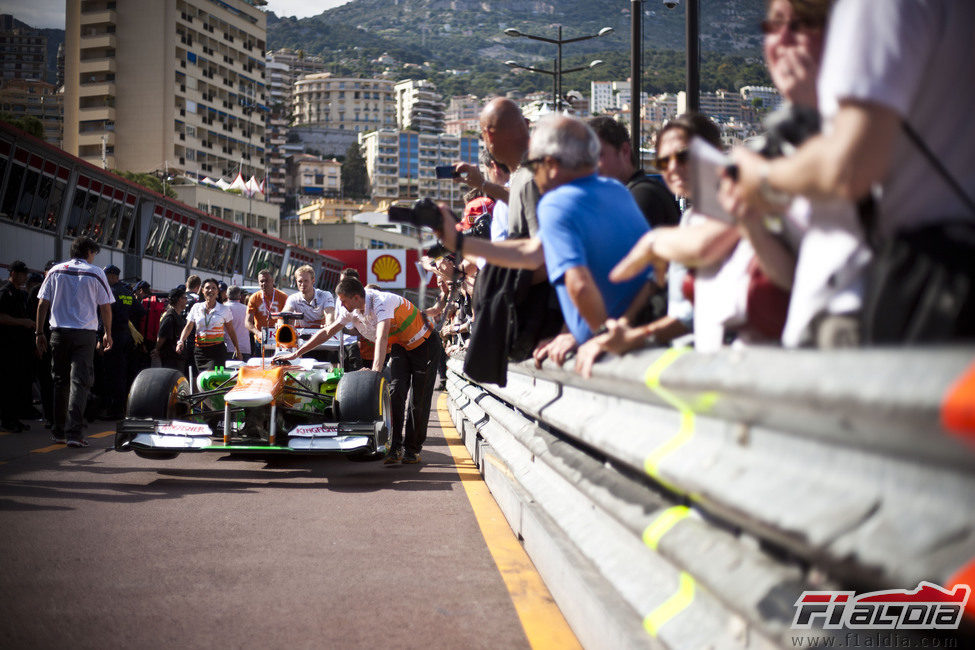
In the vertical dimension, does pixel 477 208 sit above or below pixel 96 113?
below

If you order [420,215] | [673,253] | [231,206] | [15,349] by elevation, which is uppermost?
[231,206]

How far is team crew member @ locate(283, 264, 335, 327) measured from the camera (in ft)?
41.2

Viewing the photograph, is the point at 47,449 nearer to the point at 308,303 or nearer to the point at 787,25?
the point at 308,303

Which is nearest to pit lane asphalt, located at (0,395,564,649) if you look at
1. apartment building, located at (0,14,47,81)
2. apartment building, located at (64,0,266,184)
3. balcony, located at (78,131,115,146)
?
apartment building, located at (0,14,47,81)

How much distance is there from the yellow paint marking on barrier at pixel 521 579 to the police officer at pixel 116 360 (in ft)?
25.8

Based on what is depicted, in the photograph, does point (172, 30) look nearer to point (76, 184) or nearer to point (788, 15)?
point (76, 184)

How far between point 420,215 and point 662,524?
6.69 feet

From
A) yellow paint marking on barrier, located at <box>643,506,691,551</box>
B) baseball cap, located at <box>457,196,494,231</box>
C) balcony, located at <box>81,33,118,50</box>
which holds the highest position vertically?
balcony, located at <box>81,33,118,50</box>

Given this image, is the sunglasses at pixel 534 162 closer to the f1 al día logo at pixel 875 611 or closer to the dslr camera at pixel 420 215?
the dslr camera at pixel 420 215

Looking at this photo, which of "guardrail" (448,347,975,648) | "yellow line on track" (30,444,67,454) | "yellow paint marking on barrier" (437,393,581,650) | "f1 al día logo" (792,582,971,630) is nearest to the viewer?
"guardrail" (448,347,975,648)

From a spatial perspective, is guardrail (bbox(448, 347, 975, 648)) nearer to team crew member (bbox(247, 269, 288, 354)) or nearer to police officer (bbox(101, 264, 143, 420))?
team crew member (bbox(247, 269, 288, 354))

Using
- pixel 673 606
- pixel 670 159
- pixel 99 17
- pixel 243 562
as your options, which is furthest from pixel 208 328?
pixel 99 17

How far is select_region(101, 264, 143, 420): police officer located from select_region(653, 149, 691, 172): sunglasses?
1122 centimetres

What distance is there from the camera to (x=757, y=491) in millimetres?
2070
